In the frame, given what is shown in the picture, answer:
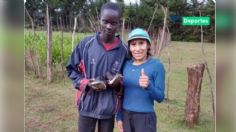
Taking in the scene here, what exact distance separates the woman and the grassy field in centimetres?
127

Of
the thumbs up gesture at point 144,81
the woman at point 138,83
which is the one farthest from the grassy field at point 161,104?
the thumbs up gesture at point 144,81

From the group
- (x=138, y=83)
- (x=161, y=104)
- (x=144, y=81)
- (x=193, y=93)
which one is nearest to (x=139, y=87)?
(x=138, y=83)

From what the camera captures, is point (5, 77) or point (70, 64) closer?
point (5, 77)

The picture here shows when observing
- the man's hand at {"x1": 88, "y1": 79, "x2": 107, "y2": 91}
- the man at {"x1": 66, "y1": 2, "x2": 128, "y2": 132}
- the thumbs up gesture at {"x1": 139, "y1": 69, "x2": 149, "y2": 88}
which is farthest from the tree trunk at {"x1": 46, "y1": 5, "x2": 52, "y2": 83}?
the thumbs up gesture at {"x1": 139, "y1": 69, "x2": 149, "y2": 88}

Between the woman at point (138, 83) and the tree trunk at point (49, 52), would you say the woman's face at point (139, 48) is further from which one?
the tree trunk at point (49, 52)

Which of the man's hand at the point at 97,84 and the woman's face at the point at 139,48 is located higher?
the woman's face at the point at 139,48

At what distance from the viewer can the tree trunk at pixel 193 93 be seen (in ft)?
9.91

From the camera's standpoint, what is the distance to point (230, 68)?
1.08 m

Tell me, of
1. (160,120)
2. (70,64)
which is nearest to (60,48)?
(160,120)

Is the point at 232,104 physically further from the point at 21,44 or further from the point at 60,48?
the point at 60,48

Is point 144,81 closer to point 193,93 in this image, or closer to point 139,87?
point 139,87

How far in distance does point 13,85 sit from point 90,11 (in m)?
1.88

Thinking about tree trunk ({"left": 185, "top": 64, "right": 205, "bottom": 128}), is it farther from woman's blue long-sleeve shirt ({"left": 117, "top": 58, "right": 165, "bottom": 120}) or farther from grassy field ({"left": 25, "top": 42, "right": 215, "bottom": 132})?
woman's blue long-sleeve shirt ({"left": 117, "top": 58, "right": 165, "bottom": 120})

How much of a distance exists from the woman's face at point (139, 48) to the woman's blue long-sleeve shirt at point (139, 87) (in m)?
0.04
